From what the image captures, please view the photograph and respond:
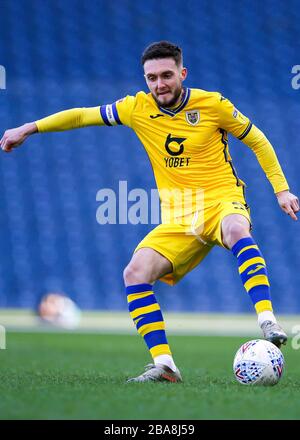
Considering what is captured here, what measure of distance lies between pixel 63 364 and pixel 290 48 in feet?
30.4

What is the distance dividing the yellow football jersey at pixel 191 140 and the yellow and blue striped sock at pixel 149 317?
1.84 feet

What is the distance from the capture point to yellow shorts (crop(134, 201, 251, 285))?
5.27 m

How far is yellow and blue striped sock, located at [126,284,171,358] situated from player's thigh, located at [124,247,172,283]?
7cm

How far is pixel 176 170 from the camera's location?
548cm

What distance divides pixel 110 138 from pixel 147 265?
31.9 ft

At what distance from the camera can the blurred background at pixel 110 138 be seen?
1362cm

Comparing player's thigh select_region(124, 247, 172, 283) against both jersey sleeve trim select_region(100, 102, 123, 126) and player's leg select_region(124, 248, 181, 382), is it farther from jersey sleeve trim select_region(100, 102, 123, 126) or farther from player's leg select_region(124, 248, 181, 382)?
jersey sleeve trim select_region(100, 102, 123, 126)

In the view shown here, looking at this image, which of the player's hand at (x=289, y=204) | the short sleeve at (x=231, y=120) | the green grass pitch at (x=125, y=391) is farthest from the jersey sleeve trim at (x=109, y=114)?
the green grass pitch at (x=125, y=391)

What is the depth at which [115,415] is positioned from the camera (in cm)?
356

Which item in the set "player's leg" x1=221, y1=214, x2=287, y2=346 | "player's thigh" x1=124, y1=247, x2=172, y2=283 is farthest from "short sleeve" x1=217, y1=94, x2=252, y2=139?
"player's thigh" x1=124, y1=247, x2=172, y2=283
